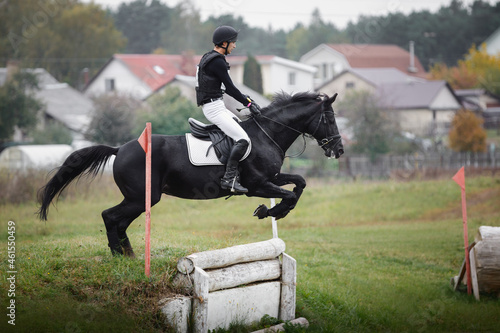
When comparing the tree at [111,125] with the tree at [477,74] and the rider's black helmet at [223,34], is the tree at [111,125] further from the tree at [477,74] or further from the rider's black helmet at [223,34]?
the tree at [477,74]

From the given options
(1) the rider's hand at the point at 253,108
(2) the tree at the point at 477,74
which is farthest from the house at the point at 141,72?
(1) the rider's hand at the point at 253,108

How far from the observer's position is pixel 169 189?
774 centimetres

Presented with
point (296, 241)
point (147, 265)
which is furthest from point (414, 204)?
point (147, 265)

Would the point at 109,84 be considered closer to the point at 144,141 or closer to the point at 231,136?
the point at 231,136

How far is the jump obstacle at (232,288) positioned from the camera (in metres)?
6.44

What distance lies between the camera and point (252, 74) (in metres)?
43.9

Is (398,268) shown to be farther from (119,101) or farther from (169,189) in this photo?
(119,101)

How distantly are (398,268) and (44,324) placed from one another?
25.9 feet

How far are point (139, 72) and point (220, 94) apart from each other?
138 feet

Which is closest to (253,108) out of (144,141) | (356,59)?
(144,141)

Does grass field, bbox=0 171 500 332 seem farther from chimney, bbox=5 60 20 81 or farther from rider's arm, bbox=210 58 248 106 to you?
chimney, bbox=5 60 20 81

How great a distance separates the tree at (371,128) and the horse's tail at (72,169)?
24.7m

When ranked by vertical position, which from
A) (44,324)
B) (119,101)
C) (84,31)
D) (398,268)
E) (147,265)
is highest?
(84,31)

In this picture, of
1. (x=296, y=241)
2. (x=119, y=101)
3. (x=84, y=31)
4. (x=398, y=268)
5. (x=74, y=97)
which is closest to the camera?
(x=398, y=268)
